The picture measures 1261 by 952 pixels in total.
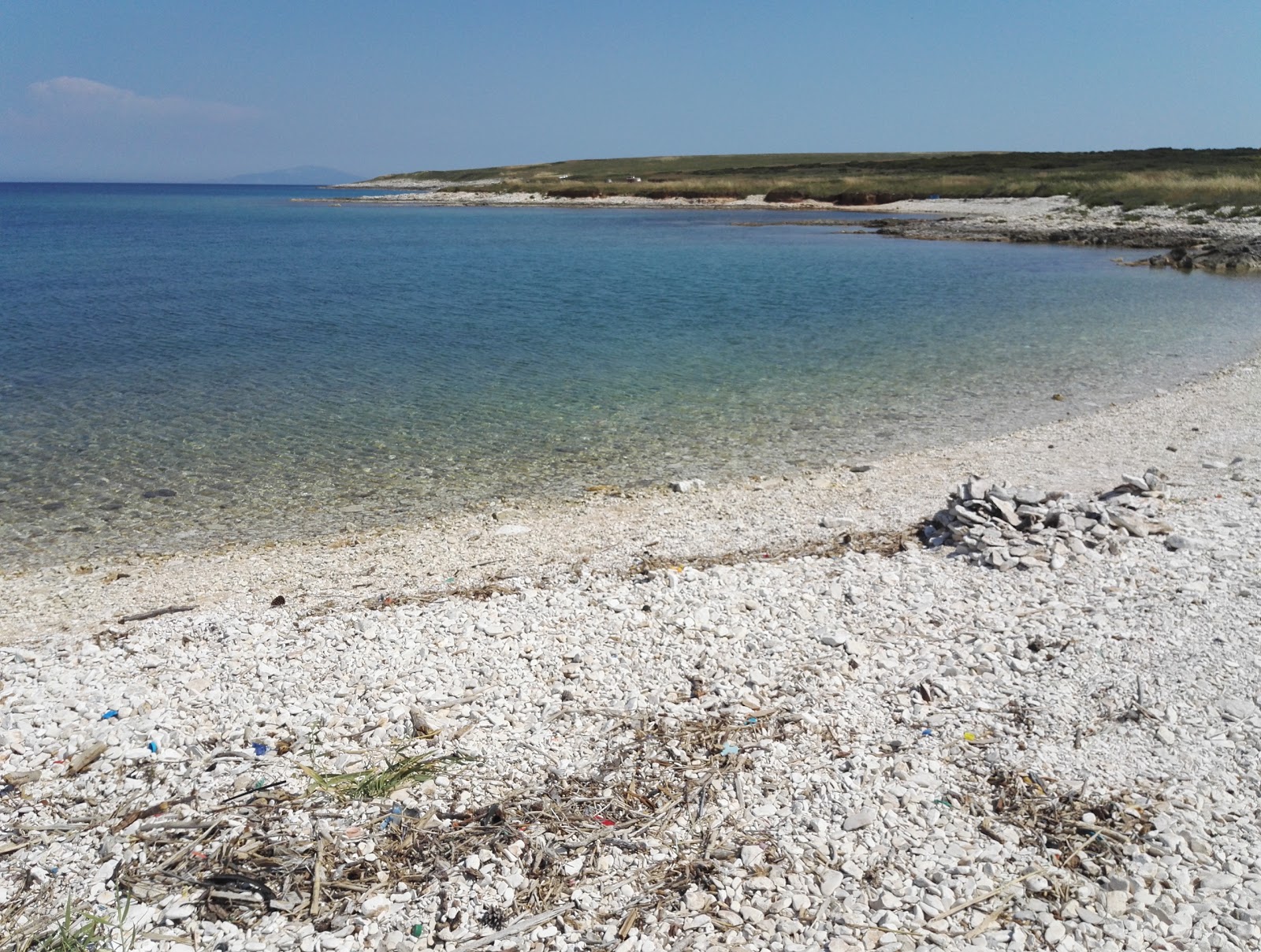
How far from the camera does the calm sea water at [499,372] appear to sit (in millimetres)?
12297

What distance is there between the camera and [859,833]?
15.9ft

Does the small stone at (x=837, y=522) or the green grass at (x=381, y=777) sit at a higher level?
the green grass at (x=381, y=777)

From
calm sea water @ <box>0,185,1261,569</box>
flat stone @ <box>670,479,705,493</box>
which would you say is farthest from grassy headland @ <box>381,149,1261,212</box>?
flat stone @ <box>670,479,705,493</box>

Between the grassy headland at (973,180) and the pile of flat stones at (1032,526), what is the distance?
48840 millimetres

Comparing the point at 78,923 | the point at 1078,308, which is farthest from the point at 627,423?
the point at 1078,308

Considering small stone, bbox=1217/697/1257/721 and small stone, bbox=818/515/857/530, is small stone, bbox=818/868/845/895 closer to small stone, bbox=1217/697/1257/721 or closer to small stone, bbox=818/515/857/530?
small stone, bbox=1217/697/1257/721

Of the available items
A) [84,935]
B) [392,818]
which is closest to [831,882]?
[392,818]

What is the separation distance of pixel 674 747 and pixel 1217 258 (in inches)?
1515

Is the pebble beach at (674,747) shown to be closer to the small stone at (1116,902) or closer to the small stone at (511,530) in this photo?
the small stone at (1116,902)

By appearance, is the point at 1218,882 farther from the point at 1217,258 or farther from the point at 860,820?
the point at 1217,258

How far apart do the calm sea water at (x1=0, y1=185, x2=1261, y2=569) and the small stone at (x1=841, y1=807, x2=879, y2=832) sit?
761 cm

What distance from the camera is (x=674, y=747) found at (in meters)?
5.64

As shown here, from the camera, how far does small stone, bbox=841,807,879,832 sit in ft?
16.0

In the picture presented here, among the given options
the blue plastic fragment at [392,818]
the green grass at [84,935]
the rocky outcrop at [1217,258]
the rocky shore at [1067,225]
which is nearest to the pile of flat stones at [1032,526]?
the blue plastic fragment at [392,818]
